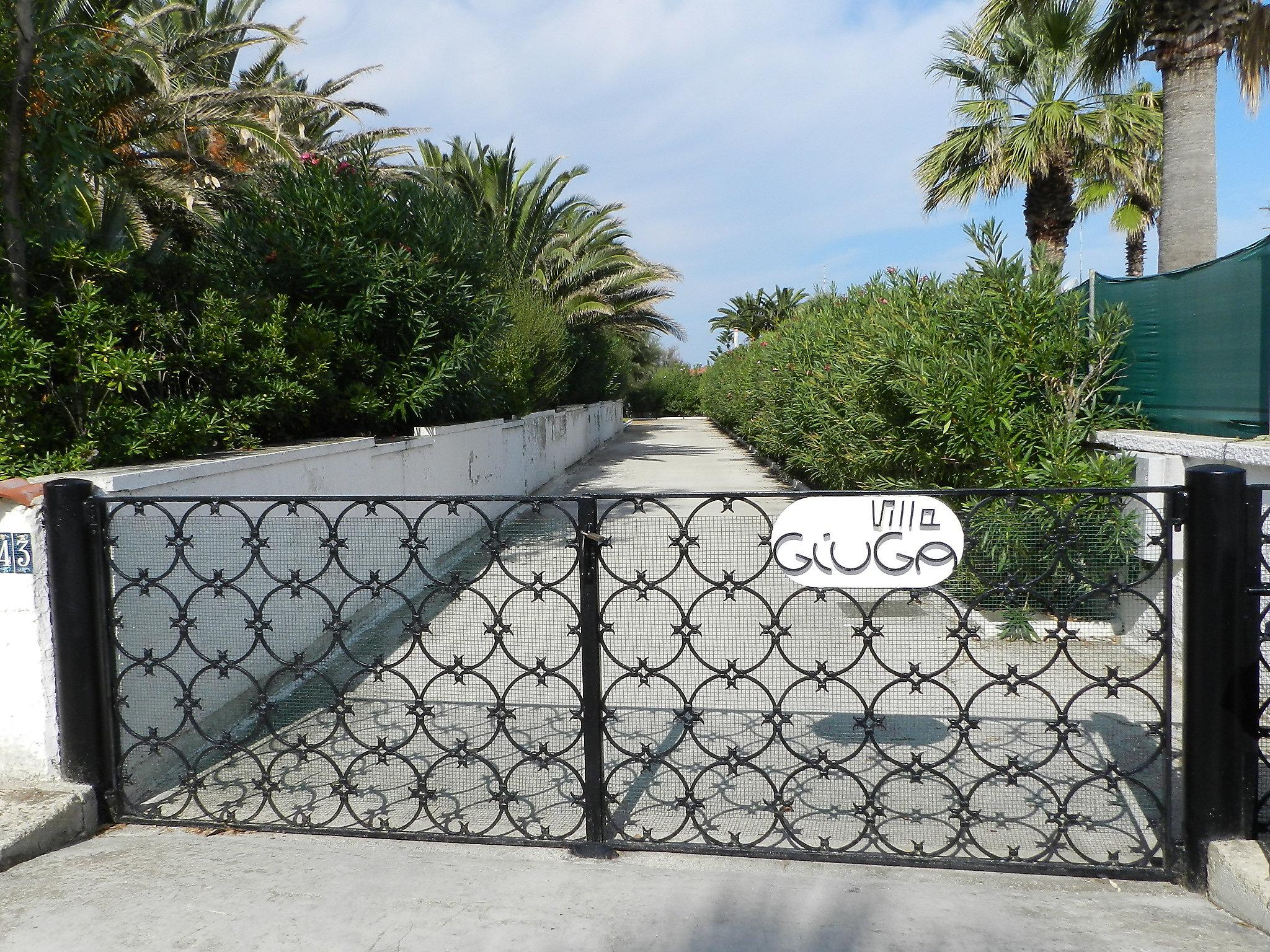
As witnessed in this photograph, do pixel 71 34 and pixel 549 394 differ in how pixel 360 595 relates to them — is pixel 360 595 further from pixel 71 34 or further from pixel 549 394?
pixel 549 394

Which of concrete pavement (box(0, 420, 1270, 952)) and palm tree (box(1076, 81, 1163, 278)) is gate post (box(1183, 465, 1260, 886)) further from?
palm tree (box(1076, 81, 1163, 278))

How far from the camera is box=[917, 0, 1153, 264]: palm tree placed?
41.0 ft

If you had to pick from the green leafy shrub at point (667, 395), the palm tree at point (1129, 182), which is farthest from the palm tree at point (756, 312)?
the palm tree at point (1129, 182)

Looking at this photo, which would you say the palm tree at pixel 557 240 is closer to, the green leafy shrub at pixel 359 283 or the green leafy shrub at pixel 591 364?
the green leafy shrub at pixel 591 364

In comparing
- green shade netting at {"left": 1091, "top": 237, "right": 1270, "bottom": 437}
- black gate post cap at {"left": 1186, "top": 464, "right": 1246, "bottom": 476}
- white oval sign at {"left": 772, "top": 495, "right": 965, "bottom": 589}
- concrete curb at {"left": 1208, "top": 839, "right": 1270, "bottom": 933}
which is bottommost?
concrete curb at {"left": 1208, "top": 839, "right": 1270, "bottom": 933}

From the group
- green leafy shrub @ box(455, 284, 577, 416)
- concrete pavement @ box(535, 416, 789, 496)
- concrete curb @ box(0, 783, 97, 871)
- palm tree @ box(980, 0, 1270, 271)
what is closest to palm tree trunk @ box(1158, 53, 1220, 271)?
palm tree @ box(980, 0, 1270, 271)

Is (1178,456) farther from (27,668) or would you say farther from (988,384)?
(27,668)

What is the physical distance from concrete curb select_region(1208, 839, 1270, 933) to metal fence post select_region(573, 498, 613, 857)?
2.02 meters

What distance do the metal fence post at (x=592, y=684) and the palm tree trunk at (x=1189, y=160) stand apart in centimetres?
769

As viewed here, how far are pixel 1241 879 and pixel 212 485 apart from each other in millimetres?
4632

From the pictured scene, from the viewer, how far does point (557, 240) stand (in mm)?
23062

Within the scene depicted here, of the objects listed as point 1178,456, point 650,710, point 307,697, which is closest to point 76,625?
point 307,697

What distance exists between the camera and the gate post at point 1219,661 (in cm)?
295

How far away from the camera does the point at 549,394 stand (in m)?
18.7
